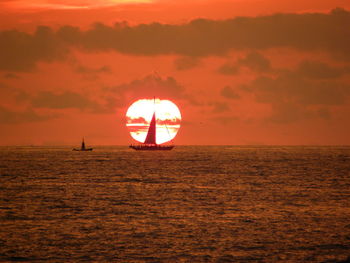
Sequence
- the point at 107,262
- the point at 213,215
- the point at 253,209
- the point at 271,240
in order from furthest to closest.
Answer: the point at 253,209 < the point at 213,215 < the point at 271,240 < the point at 107,262

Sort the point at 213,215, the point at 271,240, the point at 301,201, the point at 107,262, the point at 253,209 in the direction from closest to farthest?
the point at 107,262
the point at 271,240
the point at 213,215
the point at 253,209
the point at 301,201

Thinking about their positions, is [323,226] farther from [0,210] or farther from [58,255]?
[0,210]

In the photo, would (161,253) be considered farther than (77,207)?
No

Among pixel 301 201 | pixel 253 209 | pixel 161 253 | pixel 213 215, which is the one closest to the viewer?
pixel 161 253

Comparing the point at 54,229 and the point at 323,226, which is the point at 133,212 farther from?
the point at 323,226

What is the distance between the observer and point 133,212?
227ft

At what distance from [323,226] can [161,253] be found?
18.8m

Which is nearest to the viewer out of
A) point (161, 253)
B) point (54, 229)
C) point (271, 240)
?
point (161, 253)

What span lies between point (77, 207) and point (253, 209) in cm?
2027

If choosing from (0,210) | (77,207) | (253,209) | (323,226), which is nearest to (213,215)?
(253,209)

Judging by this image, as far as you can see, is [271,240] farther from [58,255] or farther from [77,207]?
[77,207]

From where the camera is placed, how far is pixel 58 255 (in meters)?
45.6

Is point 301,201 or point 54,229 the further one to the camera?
point 301,201

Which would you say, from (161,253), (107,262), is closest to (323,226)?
(161,253)
